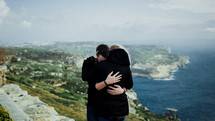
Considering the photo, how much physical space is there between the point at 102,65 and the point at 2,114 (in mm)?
5136

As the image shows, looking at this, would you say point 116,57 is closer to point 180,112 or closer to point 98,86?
point 98,86

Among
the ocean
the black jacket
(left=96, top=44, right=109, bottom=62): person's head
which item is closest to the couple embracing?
the black jacket

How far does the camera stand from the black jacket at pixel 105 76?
375 cm

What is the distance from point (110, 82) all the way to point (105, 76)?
0.67 feet

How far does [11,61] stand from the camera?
8694cm

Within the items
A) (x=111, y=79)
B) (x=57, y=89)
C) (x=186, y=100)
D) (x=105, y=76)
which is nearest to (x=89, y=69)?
(x=105, y=76)

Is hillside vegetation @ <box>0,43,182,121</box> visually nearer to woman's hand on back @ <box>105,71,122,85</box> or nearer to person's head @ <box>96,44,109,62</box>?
person's head @ <box>96,44,109,62</box>

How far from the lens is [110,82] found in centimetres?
378

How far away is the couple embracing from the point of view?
12.4ft

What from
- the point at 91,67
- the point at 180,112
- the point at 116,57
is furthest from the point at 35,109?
the point at 180,112

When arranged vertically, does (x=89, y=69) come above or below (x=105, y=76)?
above

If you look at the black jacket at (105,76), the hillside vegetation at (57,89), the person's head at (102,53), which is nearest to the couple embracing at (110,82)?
the black jacket at (105,76)

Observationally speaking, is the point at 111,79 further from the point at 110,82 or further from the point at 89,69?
the point at 89,69

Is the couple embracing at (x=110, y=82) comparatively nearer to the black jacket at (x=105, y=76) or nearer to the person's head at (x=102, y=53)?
the black jacket at (x=105, y=76)
